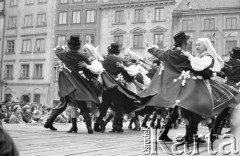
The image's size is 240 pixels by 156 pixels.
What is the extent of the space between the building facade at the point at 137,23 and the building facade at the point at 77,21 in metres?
0.92

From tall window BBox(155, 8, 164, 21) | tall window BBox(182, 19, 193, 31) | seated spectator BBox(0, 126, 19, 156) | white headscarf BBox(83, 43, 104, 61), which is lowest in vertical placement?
seated spectator BBox(0, 126, 19, 156)

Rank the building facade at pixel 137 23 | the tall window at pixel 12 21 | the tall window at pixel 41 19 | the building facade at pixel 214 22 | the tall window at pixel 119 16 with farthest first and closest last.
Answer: the tall window at pixel 12 21
the tall window at pixel 41 19
the tall window at pixel 119 16
the building facade at pixel 137 23
the building facade at pixel 214 22

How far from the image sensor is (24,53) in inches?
1811

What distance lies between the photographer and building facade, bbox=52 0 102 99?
42.7m

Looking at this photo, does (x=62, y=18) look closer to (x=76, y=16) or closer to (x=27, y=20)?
(x=76, y=16)

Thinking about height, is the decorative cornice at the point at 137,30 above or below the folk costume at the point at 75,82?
above

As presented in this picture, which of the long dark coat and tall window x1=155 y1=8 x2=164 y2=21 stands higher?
tall window x1=155 y1=8 x2=164 y2=21

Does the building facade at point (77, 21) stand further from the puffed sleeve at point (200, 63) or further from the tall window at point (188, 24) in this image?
the puffed sleeve at point (200, 63)

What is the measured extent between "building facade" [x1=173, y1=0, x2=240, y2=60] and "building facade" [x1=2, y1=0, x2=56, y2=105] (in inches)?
593

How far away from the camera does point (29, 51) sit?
4572 cm

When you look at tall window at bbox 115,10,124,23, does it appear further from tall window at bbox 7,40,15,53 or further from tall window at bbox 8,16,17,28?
tall window at bbox 7,40,15,53

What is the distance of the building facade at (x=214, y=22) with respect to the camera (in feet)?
121

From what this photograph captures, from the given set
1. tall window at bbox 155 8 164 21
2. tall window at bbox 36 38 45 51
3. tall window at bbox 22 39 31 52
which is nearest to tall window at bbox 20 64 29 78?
tall window at bbox 22 39 31 52

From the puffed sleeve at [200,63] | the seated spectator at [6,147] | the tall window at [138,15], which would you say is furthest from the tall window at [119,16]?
the seated spectator at [6,147]
